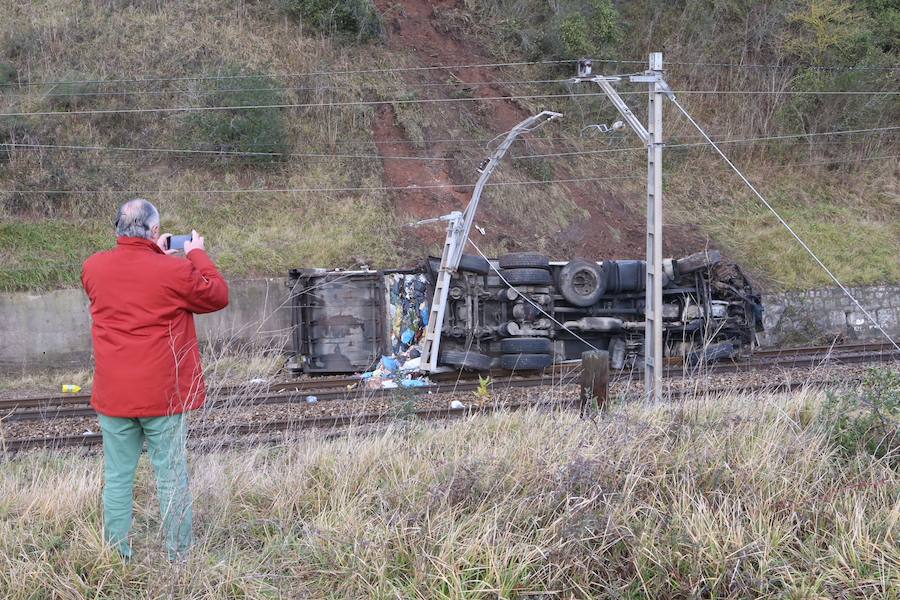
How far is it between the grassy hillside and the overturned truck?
386 cm

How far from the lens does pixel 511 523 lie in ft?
15.3

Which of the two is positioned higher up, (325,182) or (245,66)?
(245,66)

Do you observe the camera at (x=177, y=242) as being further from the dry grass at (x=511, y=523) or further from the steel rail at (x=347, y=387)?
the steel rail at (x=347, y=387)

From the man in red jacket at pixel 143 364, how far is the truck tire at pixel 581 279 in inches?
Answer: 433

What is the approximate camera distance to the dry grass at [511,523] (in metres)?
4.33

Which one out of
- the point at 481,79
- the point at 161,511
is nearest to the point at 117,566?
the point at 161,511

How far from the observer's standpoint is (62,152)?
20922 mm

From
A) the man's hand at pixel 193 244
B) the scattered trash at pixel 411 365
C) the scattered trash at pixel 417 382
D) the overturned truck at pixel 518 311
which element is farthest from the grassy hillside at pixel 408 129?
the man's hand at pixel 193 244

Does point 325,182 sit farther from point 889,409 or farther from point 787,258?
point 889,409

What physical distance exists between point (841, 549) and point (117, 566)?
4.01 metres

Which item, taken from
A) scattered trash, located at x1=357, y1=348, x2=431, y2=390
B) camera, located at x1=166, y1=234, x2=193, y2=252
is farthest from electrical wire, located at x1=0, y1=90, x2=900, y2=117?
camera, located at x1=166, y1=234, x2=193, y2=252

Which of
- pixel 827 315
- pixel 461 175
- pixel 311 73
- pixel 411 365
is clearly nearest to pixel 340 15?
pixel 311 73

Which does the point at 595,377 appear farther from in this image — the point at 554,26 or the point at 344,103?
the point at 554,26

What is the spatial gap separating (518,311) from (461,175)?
30.0 feet
